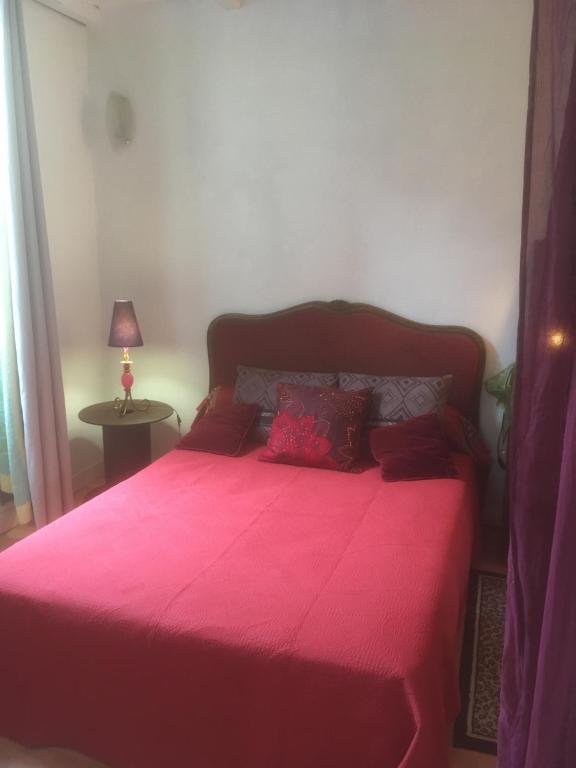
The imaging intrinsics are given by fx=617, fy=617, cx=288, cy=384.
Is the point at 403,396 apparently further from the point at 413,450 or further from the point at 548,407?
the point at 548,407

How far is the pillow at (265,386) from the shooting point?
3141 millimetres

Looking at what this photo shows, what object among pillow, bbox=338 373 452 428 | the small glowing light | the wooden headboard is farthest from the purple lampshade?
the small glowing light

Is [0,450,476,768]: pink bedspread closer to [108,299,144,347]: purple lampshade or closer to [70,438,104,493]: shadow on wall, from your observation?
[108,299,144,347]: purple lampshade

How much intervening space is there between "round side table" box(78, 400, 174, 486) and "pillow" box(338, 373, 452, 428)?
113 cm

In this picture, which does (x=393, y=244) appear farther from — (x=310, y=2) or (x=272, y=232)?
(x=310, y=2)

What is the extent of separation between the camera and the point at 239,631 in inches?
63.8

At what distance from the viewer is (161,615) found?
1.68 m

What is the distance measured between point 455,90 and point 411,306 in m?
1.03

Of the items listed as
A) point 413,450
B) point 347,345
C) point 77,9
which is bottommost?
point 413,450

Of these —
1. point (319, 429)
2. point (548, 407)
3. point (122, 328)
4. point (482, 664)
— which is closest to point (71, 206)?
point (122, 328)

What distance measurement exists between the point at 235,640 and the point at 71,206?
2.67 metres

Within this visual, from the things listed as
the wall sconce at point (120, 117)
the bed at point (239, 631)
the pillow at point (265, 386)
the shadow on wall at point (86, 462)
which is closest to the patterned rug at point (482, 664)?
the bed at point (239, 631)

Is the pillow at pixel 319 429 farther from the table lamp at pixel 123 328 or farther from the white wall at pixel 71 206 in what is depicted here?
the white wall at pixel 71 206

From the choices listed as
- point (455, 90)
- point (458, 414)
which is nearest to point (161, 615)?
point (458, 414)
